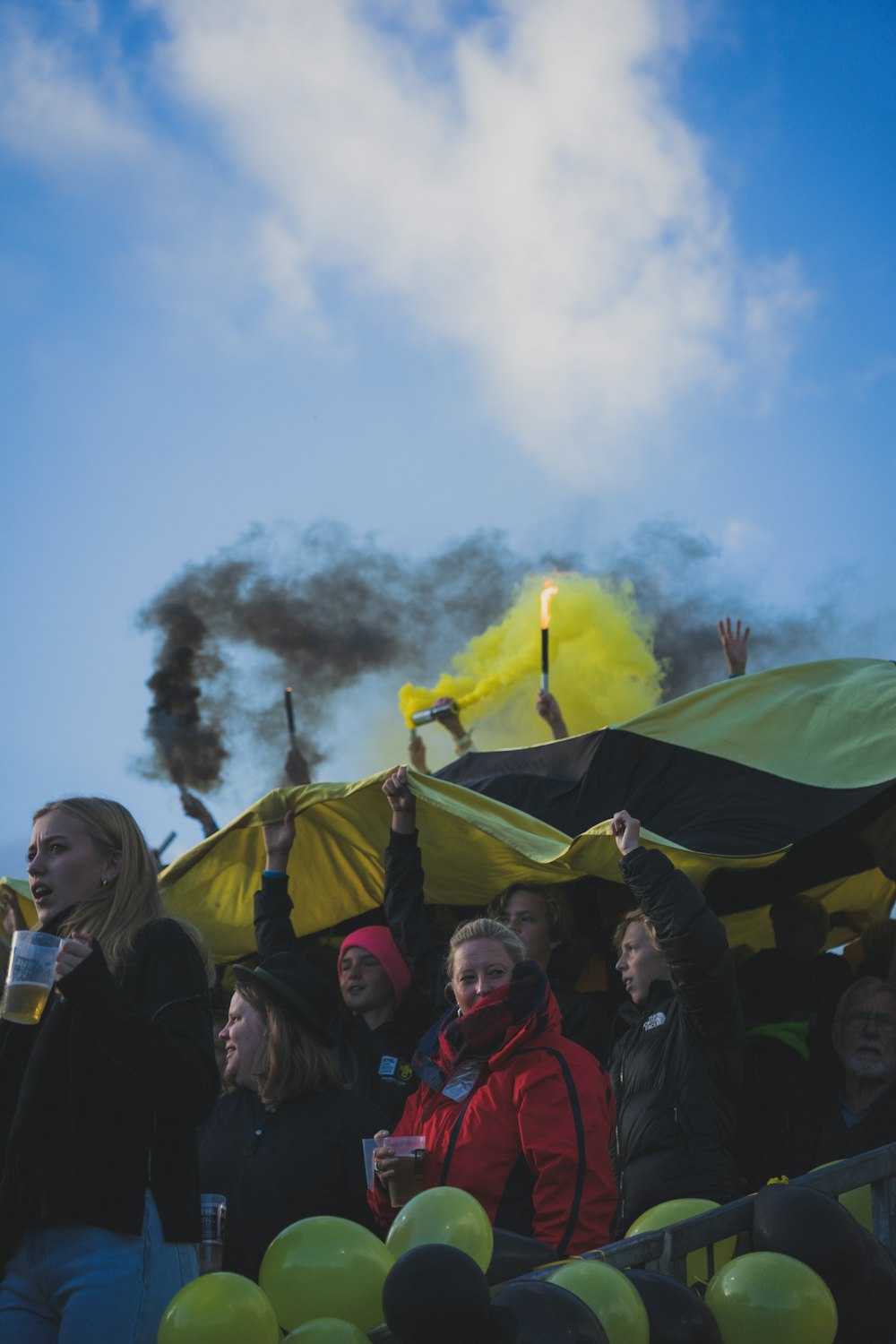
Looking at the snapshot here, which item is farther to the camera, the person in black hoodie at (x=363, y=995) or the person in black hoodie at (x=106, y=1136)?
the person in black hoodie at (x=363, y=995)

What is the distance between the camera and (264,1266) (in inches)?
118

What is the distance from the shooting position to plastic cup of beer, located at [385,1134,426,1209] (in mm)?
3492

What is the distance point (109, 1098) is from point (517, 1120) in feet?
4.29

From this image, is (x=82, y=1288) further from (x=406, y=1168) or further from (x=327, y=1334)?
(x=406, y=1168)

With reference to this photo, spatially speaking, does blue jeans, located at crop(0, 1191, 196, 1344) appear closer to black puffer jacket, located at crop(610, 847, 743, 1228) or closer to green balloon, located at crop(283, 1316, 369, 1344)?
green balloon, located at crop(283, 1316, 369, 1344)

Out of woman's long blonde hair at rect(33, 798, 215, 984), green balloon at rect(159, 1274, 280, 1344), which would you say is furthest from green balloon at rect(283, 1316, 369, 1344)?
woman's long blonde hair at rect(33, 798, 215, 984)

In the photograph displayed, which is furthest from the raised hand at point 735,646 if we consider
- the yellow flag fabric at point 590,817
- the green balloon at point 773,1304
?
the green balloon at point 773,1304

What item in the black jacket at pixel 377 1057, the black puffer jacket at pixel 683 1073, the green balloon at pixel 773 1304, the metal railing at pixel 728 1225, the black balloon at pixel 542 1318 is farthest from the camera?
the black jacket at pixel 377 1057

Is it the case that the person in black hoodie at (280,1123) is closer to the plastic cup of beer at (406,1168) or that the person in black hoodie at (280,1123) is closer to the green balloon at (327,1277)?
the plastic cup of beer at (406,1168)

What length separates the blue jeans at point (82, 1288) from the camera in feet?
8.32

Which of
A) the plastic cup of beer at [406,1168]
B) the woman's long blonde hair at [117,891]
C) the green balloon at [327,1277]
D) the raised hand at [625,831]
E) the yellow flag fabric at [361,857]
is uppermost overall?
the yellow flag fabric at [361,857]

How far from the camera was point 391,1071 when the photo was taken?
4750mm

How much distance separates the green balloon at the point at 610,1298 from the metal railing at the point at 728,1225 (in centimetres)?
12

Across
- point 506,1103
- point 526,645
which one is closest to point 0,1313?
point 506,1103
